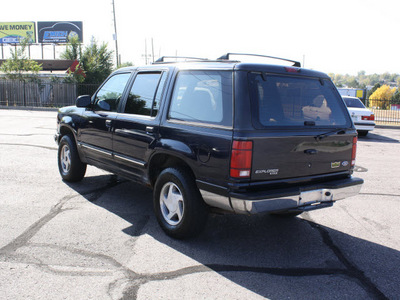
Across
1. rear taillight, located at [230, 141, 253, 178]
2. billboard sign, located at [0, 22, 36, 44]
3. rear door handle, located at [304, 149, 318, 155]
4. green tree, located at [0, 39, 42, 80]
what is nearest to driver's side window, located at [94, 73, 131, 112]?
rear taillight, located at [230, 141, 253, 178]

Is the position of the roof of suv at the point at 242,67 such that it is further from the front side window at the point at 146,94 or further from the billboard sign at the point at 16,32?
the billboard sign at the point at 16,32

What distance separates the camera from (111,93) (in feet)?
18.1

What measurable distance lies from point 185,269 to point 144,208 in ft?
6.18

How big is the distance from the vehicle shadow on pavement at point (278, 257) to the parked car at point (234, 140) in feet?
1.24

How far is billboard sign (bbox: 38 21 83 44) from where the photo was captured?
2084 inches

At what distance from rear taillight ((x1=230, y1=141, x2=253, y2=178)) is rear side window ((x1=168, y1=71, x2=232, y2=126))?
0.25 meters

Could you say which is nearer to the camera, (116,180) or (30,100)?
(116,180)

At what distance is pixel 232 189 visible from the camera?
11.4 ft

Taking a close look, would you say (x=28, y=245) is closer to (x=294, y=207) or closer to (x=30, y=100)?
(x=294, y=207)

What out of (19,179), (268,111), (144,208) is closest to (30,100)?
(19,179)

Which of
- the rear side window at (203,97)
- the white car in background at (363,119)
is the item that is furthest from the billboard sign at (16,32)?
the rear side window at (203,97)

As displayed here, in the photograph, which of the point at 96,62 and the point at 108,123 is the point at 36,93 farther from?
the point at 108,123

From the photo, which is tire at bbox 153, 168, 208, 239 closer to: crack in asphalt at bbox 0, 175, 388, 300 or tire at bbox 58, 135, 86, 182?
crack in asphalt at bbox 0, 175, 388, 300

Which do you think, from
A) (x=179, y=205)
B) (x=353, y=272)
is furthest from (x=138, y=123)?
(x=353, y=272)
